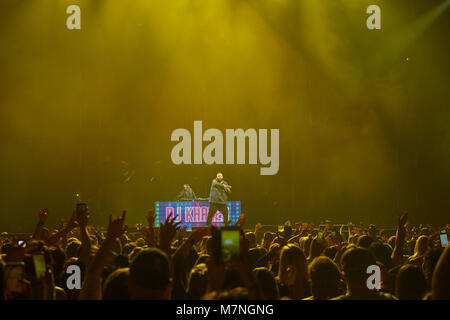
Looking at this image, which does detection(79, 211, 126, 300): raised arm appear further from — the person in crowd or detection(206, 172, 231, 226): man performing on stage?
detection(206, 172, 231, 226): man performing on stage

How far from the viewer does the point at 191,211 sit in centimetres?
1472

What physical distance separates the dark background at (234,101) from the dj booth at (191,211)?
3.07 m

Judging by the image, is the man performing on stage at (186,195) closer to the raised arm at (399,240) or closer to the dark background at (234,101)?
the dark background at (234,101)

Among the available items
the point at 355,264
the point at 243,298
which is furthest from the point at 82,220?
the point at 243,298

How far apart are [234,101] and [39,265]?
1628 centimetres

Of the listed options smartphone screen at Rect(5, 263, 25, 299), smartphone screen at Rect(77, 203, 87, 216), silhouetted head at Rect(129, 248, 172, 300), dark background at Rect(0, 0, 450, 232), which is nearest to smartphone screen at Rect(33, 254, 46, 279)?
smartphone screen at Rect(5, 263, 25, 299)

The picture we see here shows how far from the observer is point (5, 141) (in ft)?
58.5

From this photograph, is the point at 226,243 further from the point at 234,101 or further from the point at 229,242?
the point at 234,101

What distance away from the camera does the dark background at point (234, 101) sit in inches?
699

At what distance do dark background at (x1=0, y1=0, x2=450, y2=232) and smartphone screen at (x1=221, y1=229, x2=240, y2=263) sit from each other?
50.4ft

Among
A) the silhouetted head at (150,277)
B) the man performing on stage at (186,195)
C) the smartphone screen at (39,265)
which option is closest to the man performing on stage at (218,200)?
the man performing on stage at (186,195)

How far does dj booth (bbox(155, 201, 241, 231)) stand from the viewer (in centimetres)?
1459
